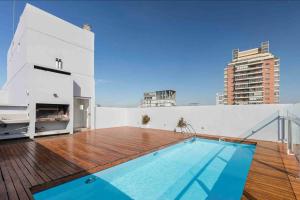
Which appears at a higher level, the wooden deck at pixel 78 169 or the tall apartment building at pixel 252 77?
the tall apartment building at pixel 252 77

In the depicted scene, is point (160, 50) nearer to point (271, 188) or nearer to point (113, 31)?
point (113, 31)

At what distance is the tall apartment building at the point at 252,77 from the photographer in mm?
45031

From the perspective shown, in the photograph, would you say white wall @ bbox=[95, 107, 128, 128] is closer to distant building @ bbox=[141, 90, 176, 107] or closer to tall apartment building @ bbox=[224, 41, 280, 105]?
distant building @ bbox=[141, 90, 176, 107]

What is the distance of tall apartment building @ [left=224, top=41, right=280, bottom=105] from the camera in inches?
1773

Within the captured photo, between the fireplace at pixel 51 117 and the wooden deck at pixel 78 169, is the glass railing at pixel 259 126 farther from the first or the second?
the fireplace at pixel 51 117

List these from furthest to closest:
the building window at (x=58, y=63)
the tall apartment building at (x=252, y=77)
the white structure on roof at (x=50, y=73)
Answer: the tall apartment building at (x=252, y=77)
the building window at (x=58, y=63)
the white structure on roof at (x=50, y=73)

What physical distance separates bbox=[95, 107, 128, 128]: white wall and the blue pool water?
566cm

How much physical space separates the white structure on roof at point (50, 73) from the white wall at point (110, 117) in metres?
0.45

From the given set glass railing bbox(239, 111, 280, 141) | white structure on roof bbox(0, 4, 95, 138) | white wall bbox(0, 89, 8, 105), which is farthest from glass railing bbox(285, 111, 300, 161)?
white wall bbox(0, 89, 8, 105)

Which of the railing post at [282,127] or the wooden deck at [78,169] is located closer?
the wooden deck at [78,169]

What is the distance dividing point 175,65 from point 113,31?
323 inches

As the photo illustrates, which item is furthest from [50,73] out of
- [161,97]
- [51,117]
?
[161,97]

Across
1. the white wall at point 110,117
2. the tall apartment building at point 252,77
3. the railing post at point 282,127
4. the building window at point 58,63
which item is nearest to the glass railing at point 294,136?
the railing post at point 282,127

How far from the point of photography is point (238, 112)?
274 inches
